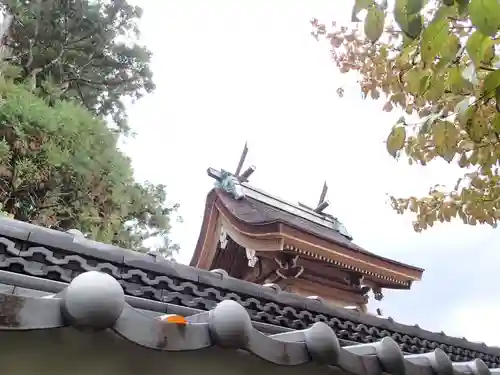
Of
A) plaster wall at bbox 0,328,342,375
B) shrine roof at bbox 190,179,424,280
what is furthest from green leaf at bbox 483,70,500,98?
shrine roof at bbox 190,179,424,280

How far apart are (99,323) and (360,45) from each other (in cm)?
388

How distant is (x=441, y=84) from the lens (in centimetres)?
224

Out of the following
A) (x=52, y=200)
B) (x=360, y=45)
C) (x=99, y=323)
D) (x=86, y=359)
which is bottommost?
(x=86, y=359)

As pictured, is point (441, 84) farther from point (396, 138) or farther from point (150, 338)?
point (150, 338)

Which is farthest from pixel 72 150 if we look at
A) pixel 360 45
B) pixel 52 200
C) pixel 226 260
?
pixel 360 45

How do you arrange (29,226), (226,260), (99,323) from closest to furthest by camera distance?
(99,323) < (29,226) < (226,260)

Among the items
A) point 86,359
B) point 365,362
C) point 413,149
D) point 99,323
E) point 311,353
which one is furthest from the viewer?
point 413,149

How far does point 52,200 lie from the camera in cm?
791

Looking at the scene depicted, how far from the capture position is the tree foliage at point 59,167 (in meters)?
7.23

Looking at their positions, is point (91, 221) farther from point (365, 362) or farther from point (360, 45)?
point (365, 362)

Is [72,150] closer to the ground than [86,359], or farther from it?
farther from it

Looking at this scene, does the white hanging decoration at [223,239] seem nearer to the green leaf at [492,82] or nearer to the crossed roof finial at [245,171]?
the crossed roof finial at [245,171]

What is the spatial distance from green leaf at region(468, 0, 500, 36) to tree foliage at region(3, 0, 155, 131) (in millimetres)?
9923

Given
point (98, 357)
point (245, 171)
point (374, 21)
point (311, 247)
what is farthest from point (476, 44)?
point (245, 171)
